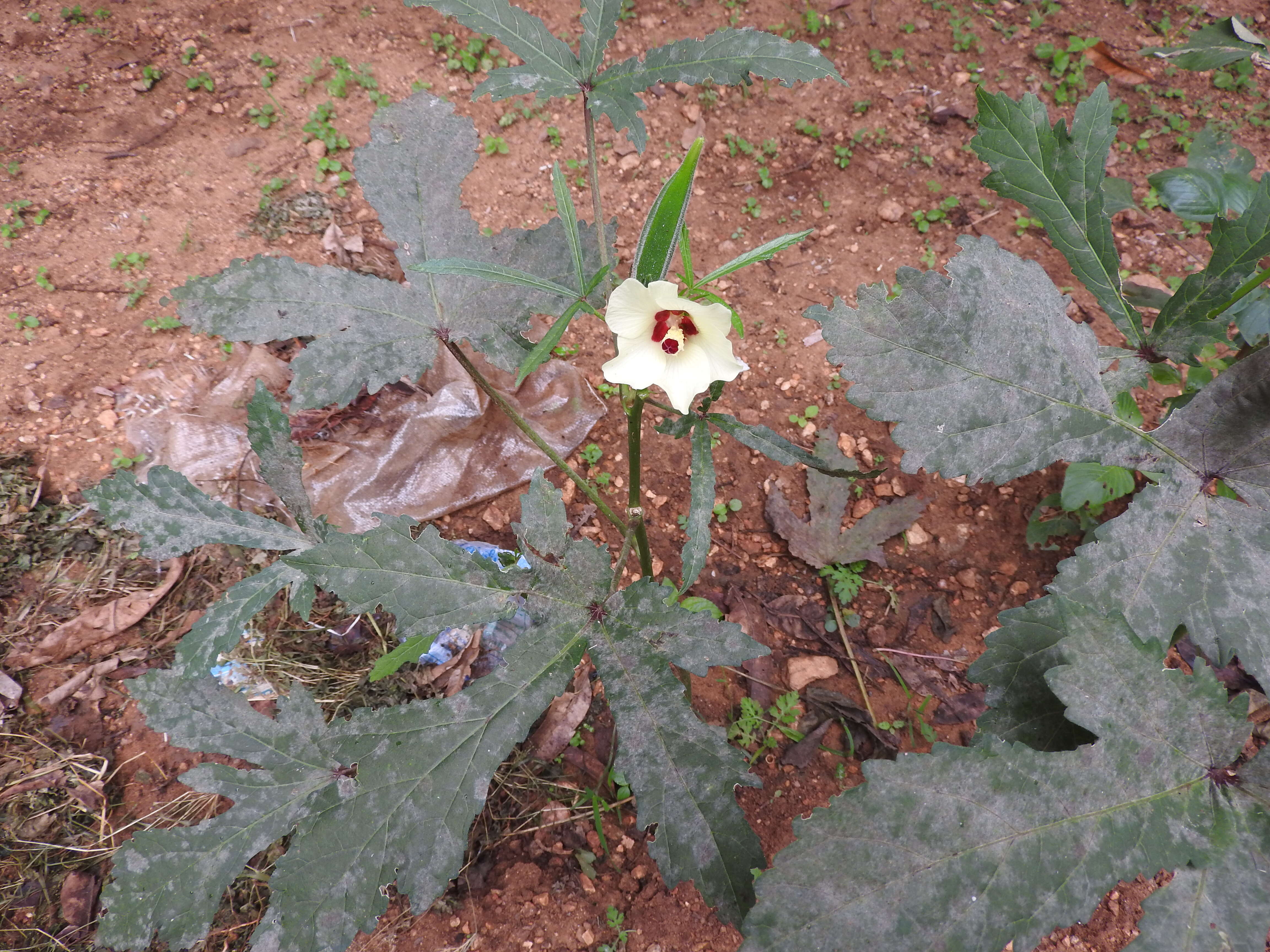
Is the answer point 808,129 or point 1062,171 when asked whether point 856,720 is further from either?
point 808,129

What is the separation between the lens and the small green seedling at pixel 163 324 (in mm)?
2650

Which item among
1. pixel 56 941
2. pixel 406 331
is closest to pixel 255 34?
pixel 406 331

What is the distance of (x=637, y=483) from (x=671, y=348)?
452mm

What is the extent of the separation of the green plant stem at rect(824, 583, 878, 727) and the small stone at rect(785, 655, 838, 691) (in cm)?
5

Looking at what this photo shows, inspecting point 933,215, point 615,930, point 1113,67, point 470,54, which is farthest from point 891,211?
point 615,930

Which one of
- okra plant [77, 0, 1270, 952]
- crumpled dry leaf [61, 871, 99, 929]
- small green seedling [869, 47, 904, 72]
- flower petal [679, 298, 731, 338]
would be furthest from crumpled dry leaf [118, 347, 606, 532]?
small green seedling [869, 47, 904, 72]

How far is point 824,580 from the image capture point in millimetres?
2221

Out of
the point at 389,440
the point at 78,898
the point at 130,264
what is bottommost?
the point at 78,898

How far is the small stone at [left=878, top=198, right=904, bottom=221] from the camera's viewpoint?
9.20 ft

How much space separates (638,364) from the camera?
3.90 feet

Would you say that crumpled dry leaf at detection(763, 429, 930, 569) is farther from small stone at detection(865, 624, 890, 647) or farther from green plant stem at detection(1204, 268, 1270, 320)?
green plant stem at detection(1204, 268, 1270, 320)

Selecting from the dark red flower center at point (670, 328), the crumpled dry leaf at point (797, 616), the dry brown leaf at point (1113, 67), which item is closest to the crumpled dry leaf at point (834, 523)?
the crumpled dry leaf at point (797, 616)

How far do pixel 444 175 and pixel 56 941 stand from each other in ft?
7.25

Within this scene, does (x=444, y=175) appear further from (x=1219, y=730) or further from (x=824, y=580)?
(x=1219, y=730)
